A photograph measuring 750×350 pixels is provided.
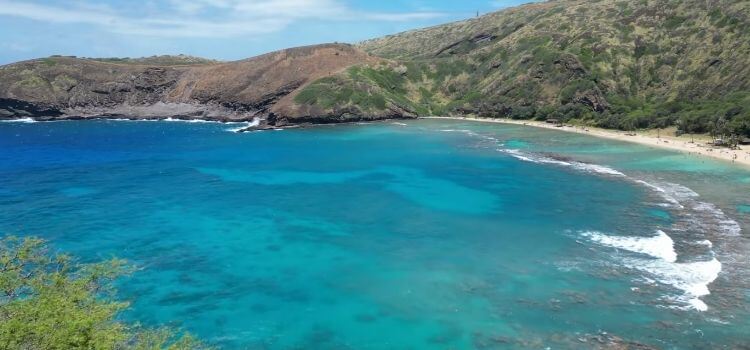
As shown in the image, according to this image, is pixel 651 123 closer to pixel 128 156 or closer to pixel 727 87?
pixel 727 87

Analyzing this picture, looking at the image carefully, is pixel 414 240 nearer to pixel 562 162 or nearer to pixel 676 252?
pixel 676 252

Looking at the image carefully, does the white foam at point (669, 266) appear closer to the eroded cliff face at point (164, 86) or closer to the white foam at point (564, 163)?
the white foam at point (564, 163)

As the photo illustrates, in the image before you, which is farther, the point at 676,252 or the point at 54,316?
the point at 676,252

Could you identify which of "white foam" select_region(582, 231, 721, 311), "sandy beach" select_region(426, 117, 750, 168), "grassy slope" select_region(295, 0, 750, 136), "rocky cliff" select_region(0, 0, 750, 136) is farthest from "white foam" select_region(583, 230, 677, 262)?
"rocky cliff" select_region(0, 0, 750, 136)

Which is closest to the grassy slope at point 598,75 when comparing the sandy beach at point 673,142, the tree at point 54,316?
the sandy beach at point 673,142

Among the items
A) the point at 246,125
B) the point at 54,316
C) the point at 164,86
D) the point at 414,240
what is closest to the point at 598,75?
the point at 246,125

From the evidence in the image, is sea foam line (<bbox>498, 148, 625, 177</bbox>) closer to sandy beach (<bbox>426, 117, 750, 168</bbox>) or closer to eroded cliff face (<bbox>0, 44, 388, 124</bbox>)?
sandy beach (<bbox>426, 117, 750, 168</bbox>)
